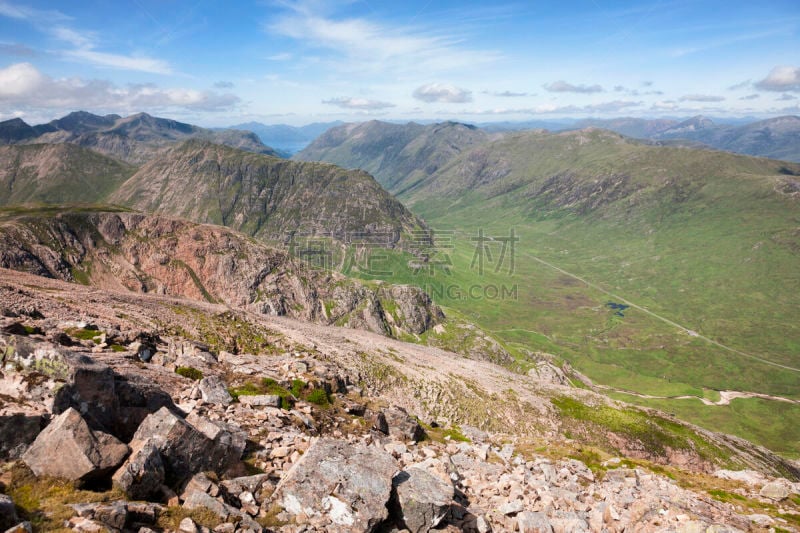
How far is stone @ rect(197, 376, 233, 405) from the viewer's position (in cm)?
3225

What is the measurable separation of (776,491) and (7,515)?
63.7 meters

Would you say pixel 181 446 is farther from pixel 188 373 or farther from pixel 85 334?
pixel 85 334

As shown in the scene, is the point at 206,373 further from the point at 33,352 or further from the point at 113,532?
the point at 113,532

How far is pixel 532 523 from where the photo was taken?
90.6 feet

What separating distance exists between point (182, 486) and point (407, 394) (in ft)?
226

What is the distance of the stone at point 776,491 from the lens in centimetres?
4265

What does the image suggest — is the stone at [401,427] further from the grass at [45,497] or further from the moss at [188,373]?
the grass at [45,497]

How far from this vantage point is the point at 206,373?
40.2 meters

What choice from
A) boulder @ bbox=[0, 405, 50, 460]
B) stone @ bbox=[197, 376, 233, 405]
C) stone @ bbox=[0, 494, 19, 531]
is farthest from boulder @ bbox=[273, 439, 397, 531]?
stone @ bbox=[197, 376, 233, 405]

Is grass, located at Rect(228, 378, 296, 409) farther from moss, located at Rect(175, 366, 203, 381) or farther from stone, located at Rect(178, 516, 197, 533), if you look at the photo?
stone, located at Rect(178, 516, 197, 533)

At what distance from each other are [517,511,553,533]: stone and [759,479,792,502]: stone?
33717 mm

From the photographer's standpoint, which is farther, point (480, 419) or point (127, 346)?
point (480, 419)

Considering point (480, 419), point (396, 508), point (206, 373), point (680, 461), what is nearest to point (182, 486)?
point (396, 508)

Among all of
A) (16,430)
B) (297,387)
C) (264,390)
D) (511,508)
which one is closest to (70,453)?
(16,430)
